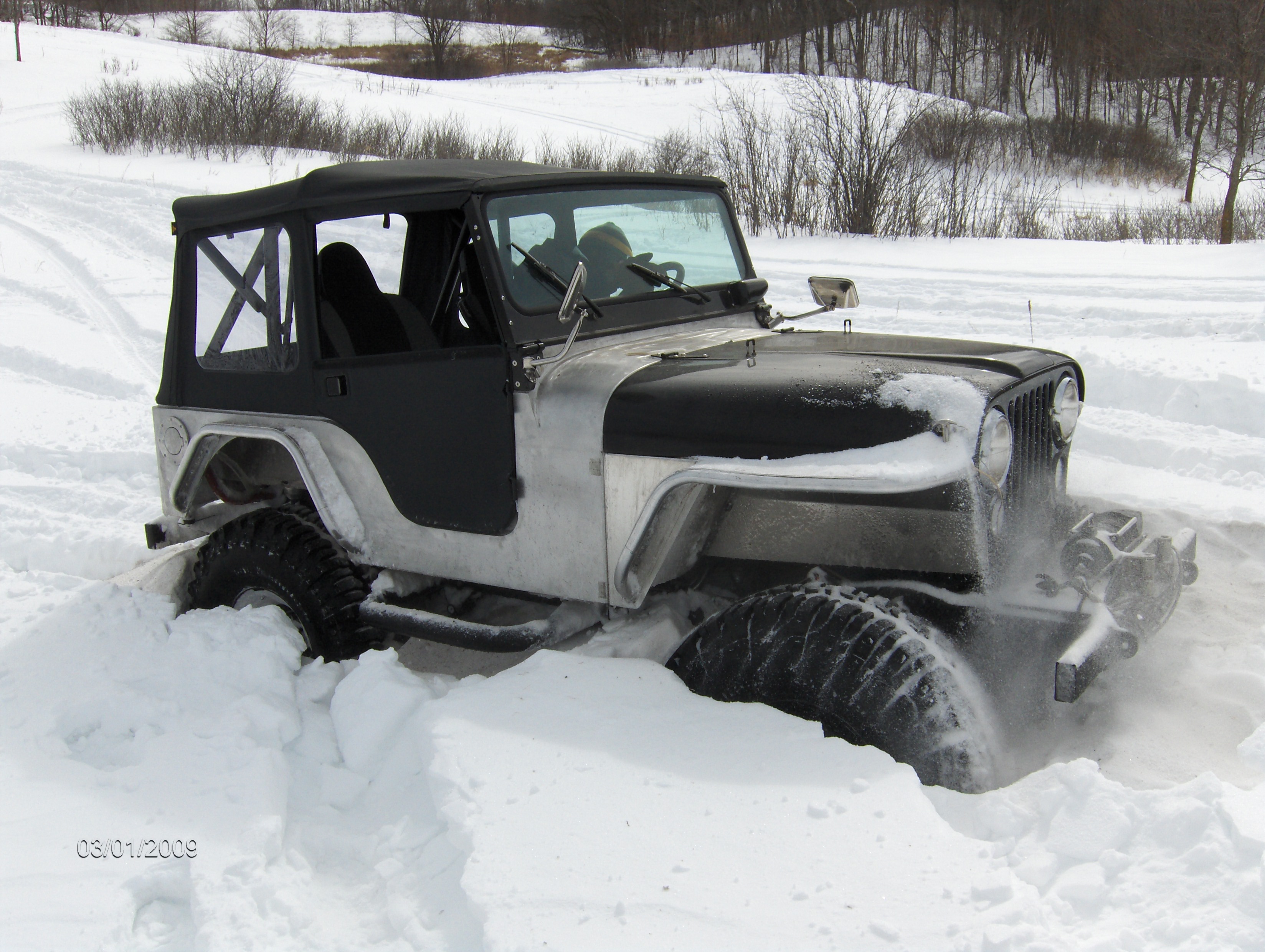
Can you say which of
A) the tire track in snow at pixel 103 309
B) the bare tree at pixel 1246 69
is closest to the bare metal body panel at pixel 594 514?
the tire track in snow at pixel 103 309

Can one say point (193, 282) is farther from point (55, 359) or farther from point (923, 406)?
point (55, 359)

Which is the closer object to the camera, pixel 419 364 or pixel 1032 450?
pixel 1032 450

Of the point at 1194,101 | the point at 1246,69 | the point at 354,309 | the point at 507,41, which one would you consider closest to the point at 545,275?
the point at 354,309

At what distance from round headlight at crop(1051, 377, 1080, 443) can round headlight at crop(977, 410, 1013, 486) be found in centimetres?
59

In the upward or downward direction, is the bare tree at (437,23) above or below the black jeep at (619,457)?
above

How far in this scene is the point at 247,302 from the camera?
11.8 feet

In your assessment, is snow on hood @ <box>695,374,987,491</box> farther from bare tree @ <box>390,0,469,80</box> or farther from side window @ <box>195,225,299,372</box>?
bare tree @ <box>390,0,469,80</box>

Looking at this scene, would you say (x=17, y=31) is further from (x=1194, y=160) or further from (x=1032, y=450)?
(x=1032, y=450)

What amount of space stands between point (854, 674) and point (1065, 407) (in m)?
1.15

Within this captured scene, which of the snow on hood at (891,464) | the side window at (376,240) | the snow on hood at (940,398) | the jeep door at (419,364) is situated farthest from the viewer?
the side window at (376,240)

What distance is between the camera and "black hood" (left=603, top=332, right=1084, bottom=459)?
2414mm

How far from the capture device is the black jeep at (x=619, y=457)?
2469mm

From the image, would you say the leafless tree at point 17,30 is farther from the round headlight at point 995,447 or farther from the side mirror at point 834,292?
the round headlight at point 995,447

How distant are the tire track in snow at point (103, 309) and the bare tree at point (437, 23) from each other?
31.3 metres
